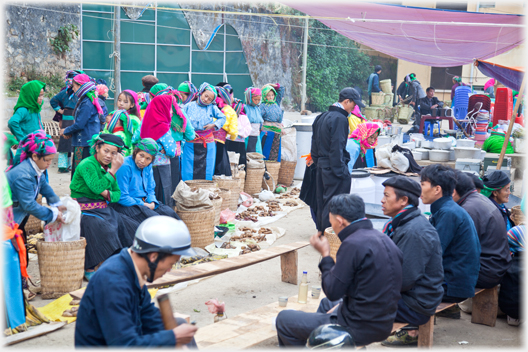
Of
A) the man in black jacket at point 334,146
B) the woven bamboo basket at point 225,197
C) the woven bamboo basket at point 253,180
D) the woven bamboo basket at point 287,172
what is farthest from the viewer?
the woven bamboo basket at point 287,172

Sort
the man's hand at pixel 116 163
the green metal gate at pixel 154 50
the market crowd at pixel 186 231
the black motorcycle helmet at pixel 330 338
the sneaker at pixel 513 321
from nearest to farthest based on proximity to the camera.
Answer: the market crowd at pixel 186 231
the black motorcycle helmet at pixel 330 338
the sneaker at pixel 513 321
the man's hand at pixel 116 163
the green metal gate at pixel 154 50

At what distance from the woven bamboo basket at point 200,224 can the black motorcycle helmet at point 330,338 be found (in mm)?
2933

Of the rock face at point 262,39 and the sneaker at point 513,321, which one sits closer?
the sneaker at point 513,321

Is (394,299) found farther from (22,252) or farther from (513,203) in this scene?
(513,203)

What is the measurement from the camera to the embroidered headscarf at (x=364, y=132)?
617 centimetres

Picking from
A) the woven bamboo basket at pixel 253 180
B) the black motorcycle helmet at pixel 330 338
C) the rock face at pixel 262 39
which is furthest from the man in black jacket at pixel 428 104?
the black motorcycle helmet at pixel 330 338

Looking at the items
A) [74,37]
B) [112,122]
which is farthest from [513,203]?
[74,37]

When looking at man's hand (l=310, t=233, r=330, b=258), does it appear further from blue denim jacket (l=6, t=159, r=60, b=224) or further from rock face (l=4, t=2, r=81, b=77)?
rock face (l=4, t=2, r=81, b=77)

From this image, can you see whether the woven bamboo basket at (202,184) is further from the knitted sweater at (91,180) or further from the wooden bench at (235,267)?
the knitted sweater at (91,180)

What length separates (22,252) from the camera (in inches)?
140

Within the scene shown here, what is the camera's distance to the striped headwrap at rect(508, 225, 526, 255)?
414 cm

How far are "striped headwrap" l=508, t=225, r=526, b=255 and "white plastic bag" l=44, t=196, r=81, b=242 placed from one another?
3.56m

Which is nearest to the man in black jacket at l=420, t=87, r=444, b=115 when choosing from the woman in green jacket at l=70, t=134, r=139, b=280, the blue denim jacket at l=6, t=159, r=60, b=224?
the woman in green jacket at l=70, t=134, r=139, b=280

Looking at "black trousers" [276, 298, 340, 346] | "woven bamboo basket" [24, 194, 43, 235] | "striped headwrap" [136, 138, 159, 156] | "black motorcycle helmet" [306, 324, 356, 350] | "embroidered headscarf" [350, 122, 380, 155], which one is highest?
"embroidered headscarf" [350, 122, 380, 155]
